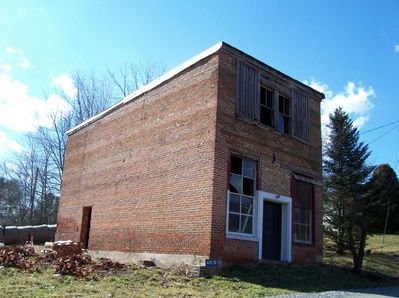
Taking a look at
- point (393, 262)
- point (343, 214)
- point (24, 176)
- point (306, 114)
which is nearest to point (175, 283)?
point (306, 114)

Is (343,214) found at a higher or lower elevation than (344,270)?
higher

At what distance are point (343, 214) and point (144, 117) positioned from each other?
39.9ft

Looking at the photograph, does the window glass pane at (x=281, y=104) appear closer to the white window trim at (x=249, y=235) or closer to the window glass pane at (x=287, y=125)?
the window glass pane at (x=287, y=125)

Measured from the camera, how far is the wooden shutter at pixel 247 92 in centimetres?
1627

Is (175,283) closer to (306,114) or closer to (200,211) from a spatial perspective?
(200,211)

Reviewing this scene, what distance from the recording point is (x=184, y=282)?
12656 mm

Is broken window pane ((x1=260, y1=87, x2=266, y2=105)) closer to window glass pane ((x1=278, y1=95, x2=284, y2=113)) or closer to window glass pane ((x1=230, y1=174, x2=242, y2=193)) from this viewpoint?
window glass pane ((x1=278, y1=95, x2=284, y2=113))

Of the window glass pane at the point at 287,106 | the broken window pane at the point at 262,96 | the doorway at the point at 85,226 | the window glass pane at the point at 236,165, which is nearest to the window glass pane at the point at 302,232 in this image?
the window glass pane at the point at 236,165

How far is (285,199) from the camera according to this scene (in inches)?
680

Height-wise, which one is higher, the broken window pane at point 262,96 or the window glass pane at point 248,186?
the broken window pane at point 262,96

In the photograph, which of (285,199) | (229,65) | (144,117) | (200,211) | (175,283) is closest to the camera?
(175,283)

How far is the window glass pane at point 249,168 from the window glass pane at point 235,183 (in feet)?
1.45

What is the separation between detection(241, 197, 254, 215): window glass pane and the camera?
15.7 metres

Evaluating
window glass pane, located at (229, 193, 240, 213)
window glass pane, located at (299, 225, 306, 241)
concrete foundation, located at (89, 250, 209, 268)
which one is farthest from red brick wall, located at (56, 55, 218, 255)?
window glass pane, located at (299, 225, 306, 241)
